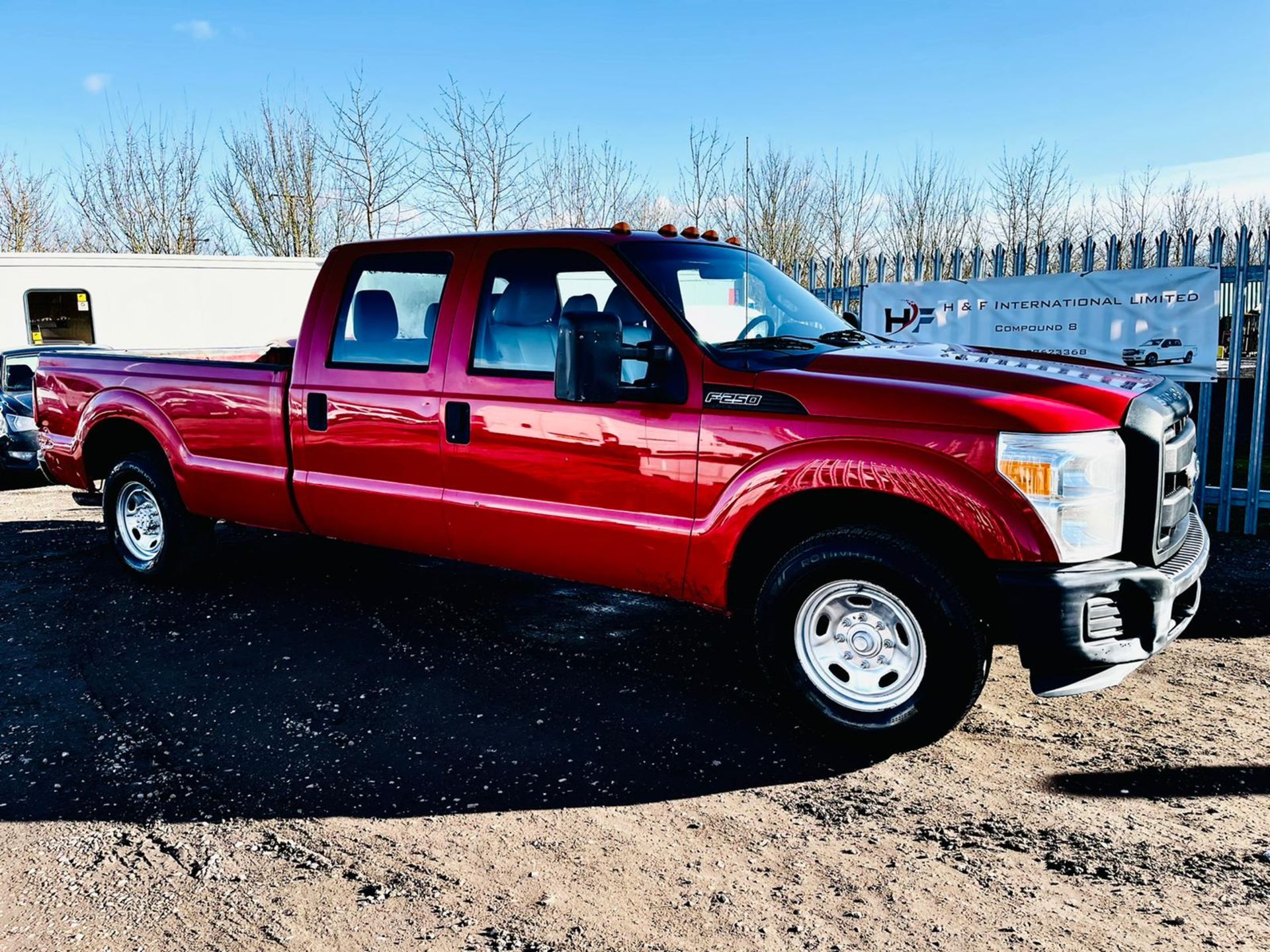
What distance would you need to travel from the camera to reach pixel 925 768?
12.1 feet

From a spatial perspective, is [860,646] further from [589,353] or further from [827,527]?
[589,353]

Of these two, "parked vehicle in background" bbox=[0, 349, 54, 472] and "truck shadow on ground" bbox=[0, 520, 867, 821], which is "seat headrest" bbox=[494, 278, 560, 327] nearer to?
"truck shadow on ground" bbox=[0, 520, 867, 821]

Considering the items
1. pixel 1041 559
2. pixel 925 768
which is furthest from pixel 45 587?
pixel 1041 559

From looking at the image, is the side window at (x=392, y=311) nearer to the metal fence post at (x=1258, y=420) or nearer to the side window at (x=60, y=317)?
the metal fence post at (x=1258, y=420)

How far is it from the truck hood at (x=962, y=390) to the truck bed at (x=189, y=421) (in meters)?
2.91

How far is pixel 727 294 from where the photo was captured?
14.8ft

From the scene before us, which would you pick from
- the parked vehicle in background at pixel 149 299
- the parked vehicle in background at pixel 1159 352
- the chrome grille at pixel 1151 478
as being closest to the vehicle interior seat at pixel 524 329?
the chrome grille at pixel 1151 478

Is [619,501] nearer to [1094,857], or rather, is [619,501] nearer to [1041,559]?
[1041,559]

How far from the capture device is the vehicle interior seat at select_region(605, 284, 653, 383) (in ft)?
13.5

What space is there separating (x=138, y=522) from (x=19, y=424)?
5.68 m

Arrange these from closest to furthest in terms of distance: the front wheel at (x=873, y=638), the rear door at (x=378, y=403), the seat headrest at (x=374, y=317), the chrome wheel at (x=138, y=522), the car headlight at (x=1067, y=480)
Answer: the car headlight at (x=1067, y=480) → the front wheel at (x=873, y=638) → the rear door at (x=378, y=403) → the seat headrest at (x=374, y=317) → the chrome wheel at (x=138, y=522)

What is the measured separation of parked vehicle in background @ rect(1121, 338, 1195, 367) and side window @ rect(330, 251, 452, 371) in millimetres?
5746

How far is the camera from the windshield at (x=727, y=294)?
4.30 m

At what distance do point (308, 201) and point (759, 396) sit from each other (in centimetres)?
2208
